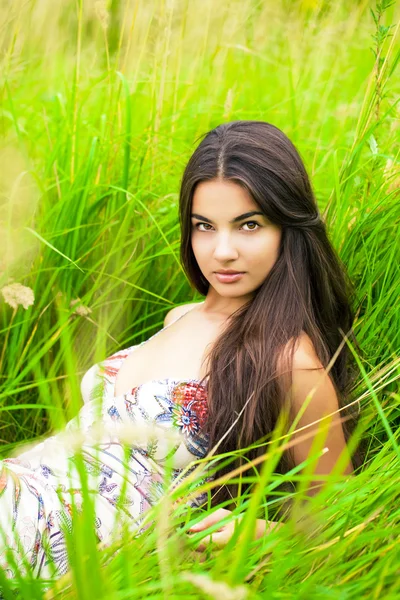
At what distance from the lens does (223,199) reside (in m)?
1.61

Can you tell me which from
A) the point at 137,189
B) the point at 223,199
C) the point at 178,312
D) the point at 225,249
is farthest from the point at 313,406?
the point at 137,189

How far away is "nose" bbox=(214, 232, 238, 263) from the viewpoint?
1.59 m

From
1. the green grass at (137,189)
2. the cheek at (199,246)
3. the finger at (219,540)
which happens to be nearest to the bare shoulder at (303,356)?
the green grass at (137,189)

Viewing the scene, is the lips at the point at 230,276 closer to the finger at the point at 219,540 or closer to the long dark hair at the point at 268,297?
the long dark hair at the point at 268,297

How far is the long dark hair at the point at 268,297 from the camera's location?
5.12 ft

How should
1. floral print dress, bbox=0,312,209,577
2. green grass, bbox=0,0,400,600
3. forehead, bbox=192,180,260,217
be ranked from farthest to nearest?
green grass, bbox=0,0,400,600 → forehead, bbox=192,180,260,217 → floral print dress, bbox=0,312,209,577

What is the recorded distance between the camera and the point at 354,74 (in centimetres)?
341

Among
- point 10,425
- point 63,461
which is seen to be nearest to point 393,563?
point 63,461

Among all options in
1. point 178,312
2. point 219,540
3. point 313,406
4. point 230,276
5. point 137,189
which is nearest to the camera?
point 219,540

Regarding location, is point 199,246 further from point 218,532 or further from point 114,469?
point 218,532

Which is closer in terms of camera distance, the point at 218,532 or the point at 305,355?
the point at 218,532

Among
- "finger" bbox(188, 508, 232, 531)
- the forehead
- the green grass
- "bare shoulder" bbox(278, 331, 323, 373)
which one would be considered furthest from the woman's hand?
the forehead

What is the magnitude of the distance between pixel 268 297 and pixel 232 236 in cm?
16

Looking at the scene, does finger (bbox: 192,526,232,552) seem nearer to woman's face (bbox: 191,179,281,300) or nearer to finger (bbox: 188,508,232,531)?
finger (bbox: 188,508,232,531)
